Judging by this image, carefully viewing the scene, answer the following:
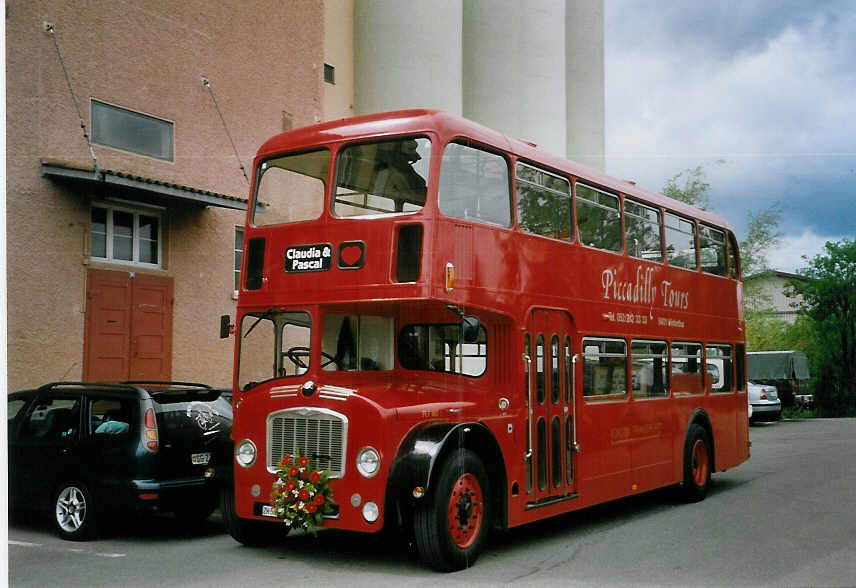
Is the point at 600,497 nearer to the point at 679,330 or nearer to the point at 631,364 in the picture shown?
the point at 631,364

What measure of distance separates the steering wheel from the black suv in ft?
3.23

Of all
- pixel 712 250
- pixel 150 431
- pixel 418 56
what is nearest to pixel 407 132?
pixel 150 431

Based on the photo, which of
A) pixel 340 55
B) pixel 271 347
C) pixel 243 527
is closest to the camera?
pixel 243 527

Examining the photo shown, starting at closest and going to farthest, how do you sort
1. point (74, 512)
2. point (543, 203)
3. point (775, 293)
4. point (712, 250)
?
point (74, 512) < point (543, 203) < point (712, 250) < point (775, 293)

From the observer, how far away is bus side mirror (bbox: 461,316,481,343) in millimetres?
8602

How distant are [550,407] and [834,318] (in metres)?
25.3

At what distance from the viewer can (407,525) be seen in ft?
28.1

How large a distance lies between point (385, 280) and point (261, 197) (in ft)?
6.80

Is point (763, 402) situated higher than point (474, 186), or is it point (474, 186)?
point (474, 186)

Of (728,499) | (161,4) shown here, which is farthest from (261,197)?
(161,4)

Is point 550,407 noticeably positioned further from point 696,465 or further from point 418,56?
point 418,56

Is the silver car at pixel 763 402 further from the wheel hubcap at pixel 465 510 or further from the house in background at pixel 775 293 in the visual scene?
the wheel hubcap at pixel 465 510

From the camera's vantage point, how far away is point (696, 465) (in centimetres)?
1332

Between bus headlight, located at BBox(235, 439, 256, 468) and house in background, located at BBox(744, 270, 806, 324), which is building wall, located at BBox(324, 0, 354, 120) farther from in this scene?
house in background, located at BBox(744, 270, 806, 324)
